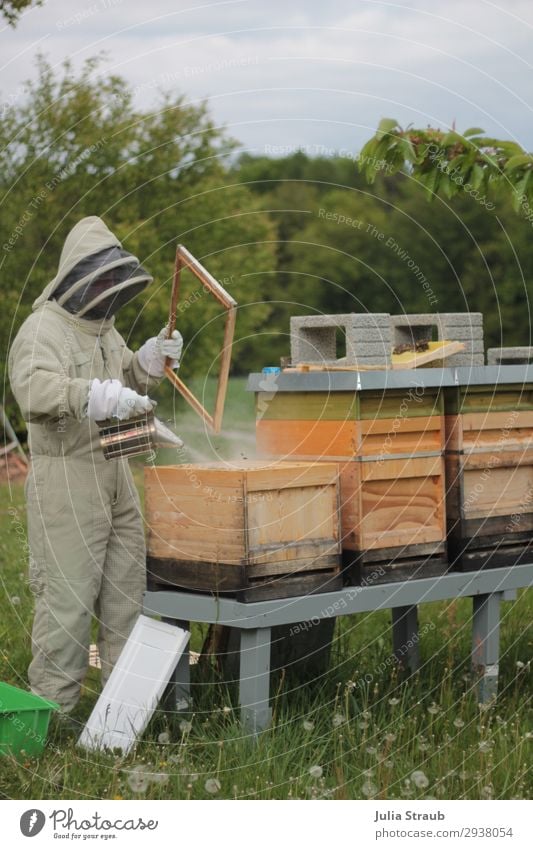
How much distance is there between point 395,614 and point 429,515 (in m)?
1.20

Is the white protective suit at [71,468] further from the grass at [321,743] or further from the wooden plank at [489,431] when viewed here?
the wooden plank at [489,431]

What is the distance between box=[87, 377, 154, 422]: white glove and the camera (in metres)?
4.87

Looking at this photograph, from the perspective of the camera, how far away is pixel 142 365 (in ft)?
18.4

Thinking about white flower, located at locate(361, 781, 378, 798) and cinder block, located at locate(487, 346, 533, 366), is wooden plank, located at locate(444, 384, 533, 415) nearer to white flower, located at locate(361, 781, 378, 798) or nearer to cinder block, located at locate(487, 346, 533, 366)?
cinder block, located at locate(487, 346, 533, 366)

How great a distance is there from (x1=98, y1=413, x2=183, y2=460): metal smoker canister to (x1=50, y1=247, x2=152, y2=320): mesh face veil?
0.58 meters

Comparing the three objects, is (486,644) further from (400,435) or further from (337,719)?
(400,435)

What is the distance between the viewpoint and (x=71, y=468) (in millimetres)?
5262

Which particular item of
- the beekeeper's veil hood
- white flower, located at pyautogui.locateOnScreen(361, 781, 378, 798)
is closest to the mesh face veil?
the beekeeper's veil hood

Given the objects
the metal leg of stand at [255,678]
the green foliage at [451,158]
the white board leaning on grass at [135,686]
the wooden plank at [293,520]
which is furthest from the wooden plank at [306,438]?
the green foliage at [451,158]

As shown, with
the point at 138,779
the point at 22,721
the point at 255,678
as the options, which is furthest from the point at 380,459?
the point at 22,721

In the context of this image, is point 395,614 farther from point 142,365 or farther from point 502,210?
point 502,210

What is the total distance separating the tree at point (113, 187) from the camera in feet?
38.7
